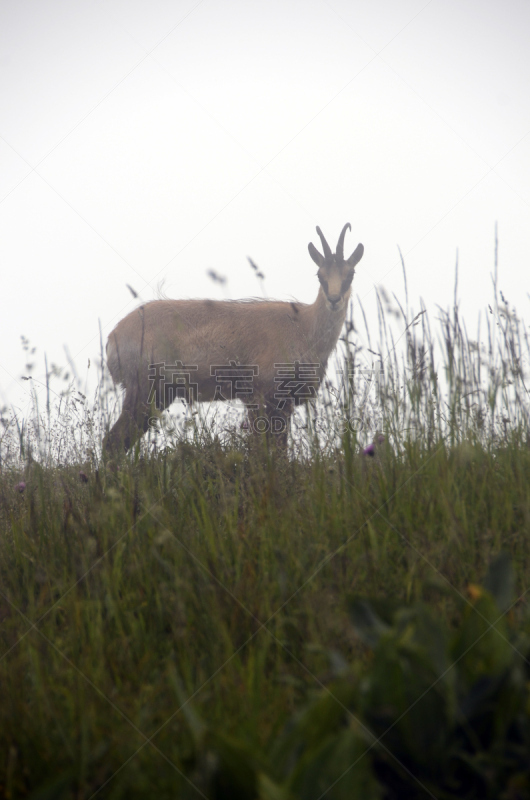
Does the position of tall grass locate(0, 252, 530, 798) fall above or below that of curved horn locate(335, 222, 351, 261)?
below

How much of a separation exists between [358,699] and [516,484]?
3.64 ft

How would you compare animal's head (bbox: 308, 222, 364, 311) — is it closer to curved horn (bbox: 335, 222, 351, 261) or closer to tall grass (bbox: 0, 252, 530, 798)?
curved horn (bbox: 335, 222, 351, 261)

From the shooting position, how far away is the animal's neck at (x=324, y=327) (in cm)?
656

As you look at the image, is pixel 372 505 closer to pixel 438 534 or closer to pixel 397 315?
pixel 438 534

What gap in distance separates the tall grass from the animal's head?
12.3 feet

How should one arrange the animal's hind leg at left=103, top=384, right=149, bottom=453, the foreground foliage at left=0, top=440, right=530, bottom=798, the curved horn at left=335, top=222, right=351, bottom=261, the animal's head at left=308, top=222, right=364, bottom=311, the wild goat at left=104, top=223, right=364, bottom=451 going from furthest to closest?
1. the curved horn at left=335, top=222, right=351, bottom=261
2. the animal's head at left=308, top=222, right=364, bottom=311
3. the wild goat at left=104, top=223, right=364, bottom=451
4. the animal's hind leg at left=103, top=384, right=149, bottom=453
5. the foreground foliage at left=0, top=440, right=530, bottom=798

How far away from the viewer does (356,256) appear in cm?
662

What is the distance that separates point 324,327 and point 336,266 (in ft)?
2.35

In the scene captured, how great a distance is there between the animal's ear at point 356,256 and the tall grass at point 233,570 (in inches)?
163

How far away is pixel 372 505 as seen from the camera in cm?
168

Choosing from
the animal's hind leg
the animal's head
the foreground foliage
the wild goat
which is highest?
the animal's head

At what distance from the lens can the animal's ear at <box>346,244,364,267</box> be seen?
21.5ft

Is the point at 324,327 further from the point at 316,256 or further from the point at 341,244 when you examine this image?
the point at 341,244

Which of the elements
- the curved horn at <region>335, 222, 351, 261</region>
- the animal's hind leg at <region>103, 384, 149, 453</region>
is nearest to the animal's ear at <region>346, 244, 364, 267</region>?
the curved horn at <region>335, 222, 351, 261</region>
